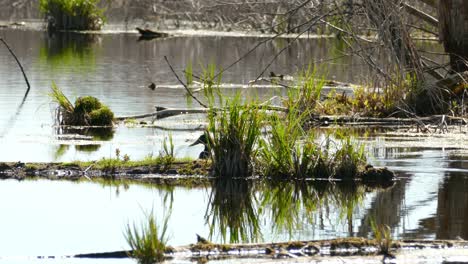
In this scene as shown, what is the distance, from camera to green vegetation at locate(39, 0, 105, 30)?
1823 inches

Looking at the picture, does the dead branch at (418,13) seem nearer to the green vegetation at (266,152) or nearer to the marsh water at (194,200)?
the marsh water at (194,200)

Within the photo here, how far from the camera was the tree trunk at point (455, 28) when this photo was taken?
19469 mm

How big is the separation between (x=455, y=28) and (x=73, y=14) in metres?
30.0

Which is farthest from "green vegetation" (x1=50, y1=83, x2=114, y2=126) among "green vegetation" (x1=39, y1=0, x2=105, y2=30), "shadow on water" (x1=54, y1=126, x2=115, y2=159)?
"green vegetation" (x1=39, y1=0, x2=105, y2=30)

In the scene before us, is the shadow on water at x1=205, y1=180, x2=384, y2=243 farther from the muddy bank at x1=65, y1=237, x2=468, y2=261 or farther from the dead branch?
the dead branch

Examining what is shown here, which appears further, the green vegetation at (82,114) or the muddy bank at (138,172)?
the green vegetation at (82,114)

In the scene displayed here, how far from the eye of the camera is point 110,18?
55125 mm

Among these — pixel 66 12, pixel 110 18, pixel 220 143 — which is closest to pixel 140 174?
pixel 220 143

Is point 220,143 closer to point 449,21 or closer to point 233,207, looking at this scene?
point 233,207

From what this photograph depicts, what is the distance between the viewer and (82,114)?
734 inches

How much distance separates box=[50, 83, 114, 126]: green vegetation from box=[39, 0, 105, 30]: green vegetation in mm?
27957

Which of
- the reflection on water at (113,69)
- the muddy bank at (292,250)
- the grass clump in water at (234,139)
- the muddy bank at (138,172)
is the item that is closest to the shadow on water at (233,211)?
the grass clump in water at (234,139)

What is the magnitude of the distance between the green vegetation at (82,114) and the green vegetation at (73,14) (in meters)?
28.0

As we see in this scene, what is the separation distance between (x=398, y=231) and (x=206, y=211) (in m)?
2.03
